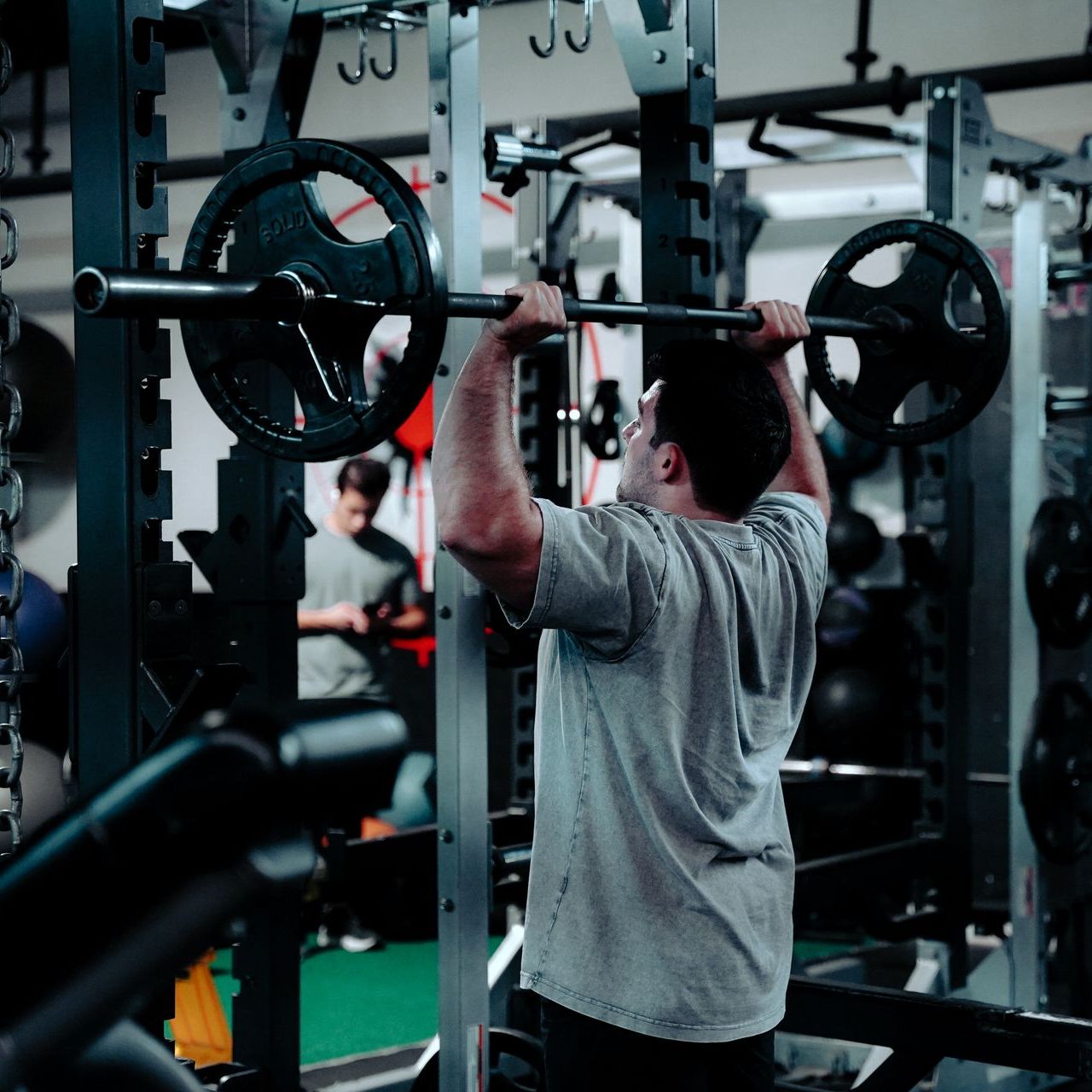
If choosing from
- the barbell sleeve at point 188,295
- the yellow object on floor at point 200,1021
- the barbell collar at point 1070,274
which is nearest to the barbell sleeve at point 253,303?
the barbell sleeve at point 188,295

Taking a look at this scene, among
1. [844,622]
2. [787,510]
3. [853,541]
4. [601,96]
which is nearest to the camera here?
[787,510]

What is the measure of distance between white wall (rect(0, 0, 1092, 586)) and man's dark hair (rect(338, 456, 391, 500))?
929 mm

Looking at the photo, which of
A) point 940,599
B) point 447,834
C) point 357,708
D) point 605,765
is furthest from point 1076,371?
point 357,708

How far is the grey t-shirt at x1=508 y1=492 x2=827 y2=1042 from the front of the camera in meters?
1.75

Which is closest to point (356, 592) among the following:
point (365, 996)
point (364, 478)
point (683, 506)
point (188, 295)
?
point (364, 478)

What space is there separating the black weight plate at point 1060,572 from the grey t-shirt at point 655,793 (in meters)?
2.50

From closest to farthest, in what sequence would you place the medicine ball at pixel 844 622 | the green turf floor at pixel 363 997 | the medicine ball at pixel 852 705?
1. the green turf floor at pixel 363 997
2. the medicine ball at pixel 852 705
3. the medicine ball at pixel 844 622

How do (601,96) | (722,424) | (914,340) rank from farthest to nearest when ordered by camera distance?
(601,96) → (914,340) → (722,424)

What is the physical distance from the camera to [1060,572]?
166 inches

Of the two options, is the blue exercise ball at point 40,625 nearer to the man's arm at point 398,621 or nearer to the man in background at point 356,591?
the man in background at point 356,591

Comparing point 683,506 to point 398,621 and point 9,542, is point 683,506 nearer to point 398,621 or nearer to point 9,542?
point 9,542

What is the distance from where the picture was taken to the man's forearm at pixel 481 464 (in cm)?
167

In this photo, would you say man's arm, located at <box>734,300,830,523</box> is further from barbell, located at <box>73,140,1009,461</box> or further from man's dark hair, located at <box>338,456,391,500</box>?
man's dark hair, located at <box>338,456,391,500</box>

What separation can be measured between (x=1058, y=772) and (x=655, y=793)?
109 inches
